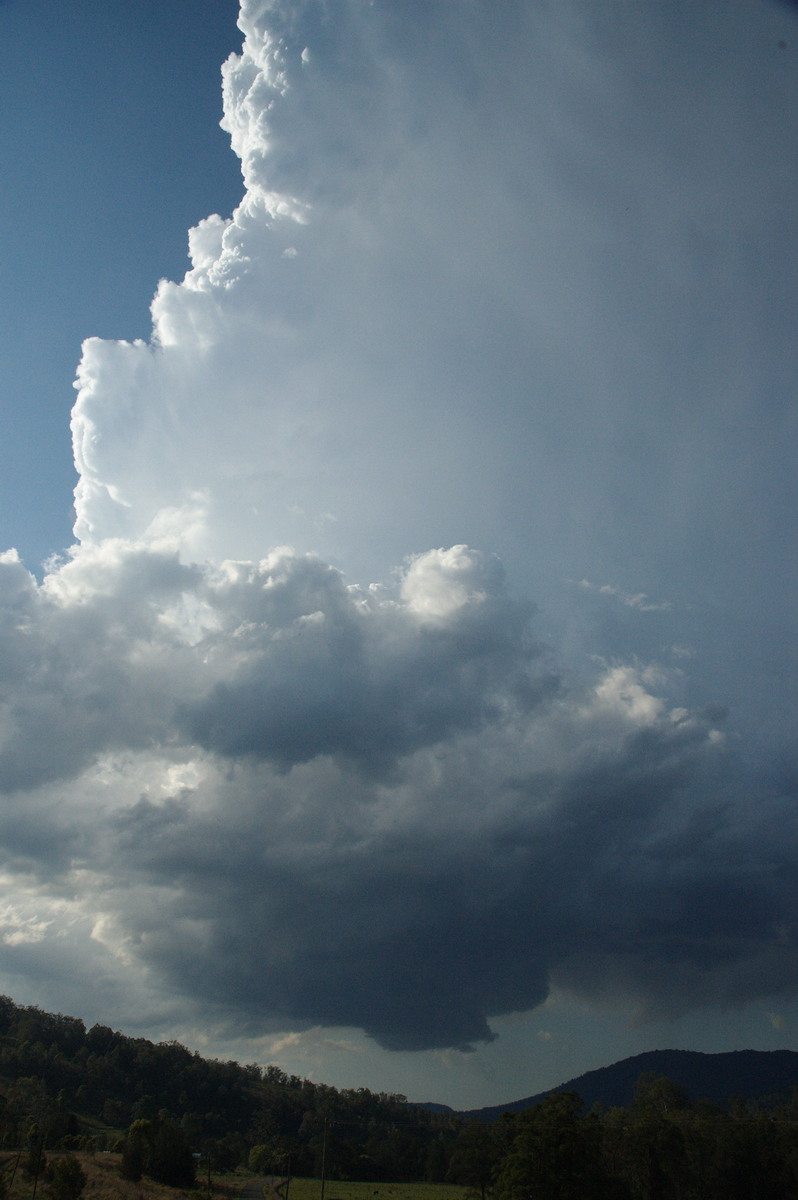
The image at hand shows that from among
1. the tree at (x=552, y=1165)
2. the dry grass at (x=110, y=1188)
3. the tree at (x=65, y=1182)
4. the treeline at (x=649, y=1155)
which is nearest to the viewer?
the tree at (x=65, y=1182)

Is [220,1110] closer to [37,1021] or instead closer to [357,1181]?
[37,1021]

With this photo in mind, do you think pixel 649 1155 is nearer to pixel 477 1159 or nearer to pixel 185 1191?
pixel 477 1159

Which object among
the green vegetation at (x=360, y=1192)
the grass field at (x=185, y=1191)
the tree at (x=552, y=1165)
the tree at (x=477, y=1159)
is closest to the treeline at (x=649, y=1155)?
the tree at (x=552, y=1165)

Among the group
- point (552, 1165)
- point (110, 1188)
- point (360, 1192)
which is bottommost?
point (360, 1192)

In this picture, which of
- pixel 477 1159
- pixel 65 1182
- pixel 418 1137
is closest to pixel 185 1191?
pixel 65 1182

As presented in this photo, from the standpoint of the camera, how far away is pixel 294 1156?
147625mm

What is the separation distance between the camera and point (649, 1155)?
86.8 m

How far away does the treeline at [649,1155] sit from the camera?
7244 centimetres

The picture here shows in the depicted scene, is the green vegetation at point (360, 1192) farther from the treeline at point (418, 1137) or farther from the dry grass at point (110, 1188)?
the dry grass at point (110, 1188)

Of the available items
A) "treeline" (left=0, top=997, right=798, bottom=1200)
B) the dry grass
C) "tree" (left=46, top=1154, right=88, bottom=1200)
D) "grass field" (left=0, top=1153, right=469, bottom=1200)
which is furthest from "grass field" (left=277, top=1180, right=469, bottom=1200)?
"tree" (left=46, top=1154, right=88, bottom=1200)

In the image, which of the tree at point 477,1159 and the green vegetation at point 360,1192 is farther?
the tree at point 477,1159

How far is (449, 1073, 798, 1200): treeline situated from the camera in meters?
72.4

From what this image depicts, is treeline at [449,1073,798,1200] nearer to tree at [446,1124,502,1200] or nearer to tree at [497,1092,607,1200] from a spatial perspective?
tree at [497,1092,607,1200]

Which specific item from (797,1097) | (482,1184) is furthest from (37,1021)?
(797,1097)
